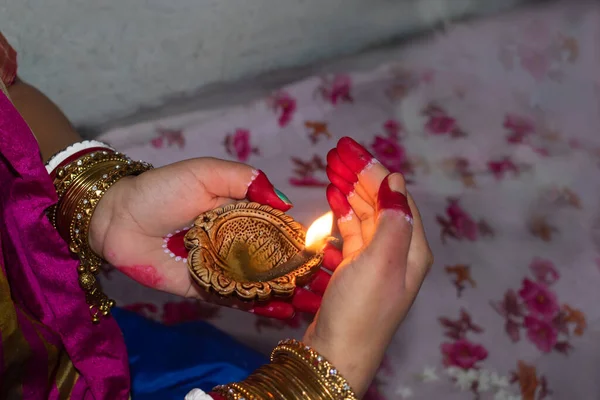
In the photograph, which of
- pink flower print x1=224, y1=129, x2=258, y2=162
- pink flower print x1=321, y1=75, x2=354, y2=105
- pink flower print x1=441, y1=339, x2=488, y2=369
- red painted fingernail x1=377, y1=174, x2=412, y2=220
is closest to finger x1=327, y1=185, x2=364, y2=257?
red painted fingernail x1=377, y1=174, x2=412, y2=220

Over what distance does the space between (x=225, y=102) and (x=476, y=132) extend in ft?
2.65

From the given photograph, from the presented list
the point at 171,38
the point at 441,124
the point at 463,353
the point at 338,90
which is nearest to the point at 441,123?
the point at 441,124

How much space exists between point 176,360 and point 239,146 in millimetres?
867

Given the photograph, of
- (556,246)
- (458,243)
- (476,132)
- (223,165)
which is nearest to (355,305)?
(223,165)

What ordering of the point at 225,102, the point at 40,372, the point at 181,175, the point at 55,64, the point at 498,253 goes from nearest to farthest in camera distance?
1. the point at 40,372
2. the point at 181,175
3. the point at 55,64
4. the point at 498,253
5. the point at 225,102

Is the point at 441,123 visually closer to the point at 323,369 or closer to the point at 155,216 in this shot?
the point at 155,216

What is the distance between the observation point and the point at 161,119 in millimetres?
1704

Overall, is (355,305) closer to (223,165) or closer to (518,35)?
(223,165)

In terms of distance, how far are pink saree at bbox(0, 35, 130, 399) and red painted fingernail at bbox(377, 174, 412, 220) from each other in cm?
A: 45

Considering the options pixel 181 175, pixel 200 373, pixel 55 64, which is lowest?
pixel 200 373

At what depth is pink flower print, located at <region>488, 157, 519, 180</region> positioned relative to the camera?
1795mm

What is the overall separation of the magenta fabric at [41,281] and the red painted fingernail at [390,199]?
0.45 metres

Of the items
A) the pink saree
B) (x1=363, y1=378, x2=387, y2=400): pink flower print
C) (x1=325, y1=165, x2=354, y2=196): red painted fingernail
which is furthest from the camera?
(x1=363, y1=378, x2=387, y2=400): pink flower print

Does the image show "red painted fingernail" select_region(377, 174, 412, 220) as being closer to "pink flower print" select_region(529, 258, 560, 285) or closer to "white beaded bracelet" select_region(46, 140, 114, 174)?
"white beaded bracelet" select_region(46, 140, 114, 174)
